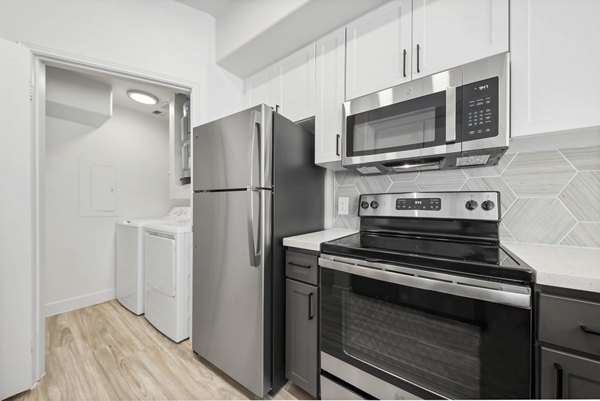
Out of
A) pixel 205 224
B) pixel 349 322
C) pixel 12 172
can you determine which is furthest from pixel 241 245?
pixel 12 172

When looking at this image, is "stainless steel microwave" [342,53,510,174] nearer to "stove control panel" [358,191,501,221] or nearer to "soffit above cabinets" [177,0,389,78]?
"stove control panel" [358,191,501,221]

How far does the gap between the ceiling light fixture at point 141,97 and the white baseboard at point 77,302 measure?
7.82ft

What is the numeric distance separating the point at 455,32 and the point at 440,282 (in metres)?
1.18

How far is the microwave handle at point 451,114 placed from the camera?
1.05 m

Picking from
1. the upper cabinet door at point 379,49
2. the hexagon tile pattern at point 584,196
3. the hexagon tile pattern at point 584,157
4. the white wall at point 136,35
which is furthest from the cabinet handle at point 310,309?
the white wall at point 136,35

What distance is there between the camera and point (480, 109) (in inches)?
39.6

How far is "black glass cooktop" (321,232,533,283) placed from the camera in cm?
79

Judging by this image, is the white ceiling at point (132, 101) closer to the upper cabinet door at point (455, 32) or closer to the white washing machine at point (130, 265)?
the white washing machine at point (130, 265)

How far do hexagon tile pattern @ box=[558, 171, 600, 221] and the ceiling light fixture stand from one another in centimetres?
375

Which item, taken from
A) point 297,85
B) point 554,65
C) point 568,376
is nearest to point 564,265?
point 568,376

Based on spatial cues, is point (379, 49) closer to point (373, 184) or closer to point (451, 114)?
point (451, 114)

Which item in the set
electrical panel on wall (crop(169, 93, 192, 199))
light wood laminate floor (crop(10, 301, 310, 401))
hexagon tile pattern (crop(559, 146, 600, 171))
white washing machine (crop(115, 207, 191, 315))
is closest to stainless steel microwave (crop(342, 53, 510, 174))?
hexagon tile pattern (crop(559, 146, 600, 171))

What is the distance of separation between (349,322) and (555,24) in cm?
156

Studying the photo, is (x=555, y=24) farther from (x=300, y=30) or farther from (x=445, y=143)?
(x=300, y=30)
